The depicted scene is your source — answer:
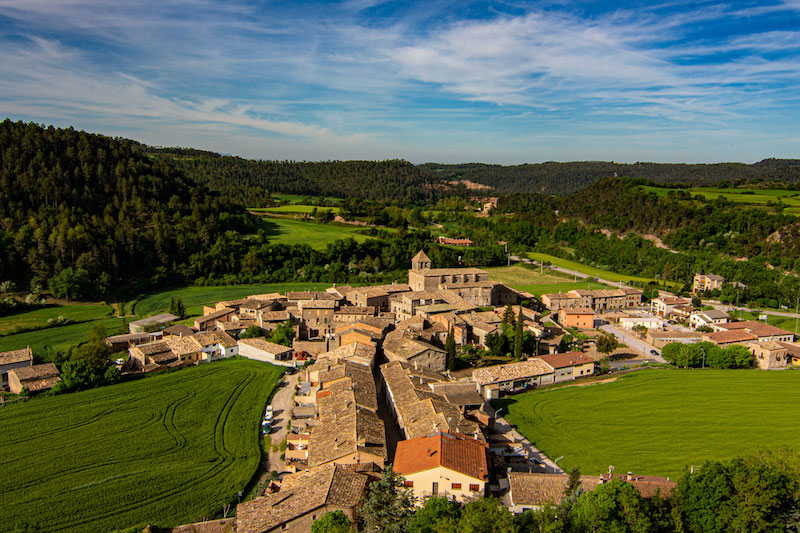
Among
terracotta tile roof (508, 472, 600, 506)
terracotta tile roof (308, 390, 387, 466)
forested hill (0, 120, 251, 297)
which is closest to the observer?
terracotta tile roof (508, 472, 600, 506)

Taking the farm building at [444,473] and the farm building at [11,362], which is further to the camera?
the farm building at [11,362]

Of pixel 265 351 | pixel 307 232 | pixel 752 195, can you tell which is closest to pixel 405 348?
pixel 265 351

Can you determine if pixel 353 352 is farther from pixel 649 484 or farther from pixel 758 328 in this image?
pixel 758 328

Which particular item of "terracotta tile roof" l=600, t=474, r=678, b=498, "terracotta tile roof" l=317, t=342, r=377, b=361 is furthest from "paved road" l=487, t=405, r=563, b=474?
"terracotta tile roof" l=317, t=342, r=377, b=361

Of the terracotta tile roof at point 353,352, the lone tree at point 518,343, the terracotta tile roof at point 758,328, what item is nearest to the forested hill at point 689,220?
the terracotta tile roof at point 758,328

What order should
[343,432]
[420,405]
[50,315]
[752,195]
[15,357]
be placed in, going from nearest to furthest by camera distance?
[343,432]
[420,405]
[15,357]
[50,315]
[752,195]

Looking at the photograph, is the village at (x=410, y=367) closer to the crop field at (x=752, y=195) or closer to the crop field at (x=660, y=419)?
the crop field at (x=660, y=419)

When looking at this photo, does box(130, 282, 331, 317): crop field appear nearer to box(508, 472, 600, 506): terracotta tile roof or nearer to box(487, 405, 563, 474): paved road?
box(487, 405, 563, 474): paved road
